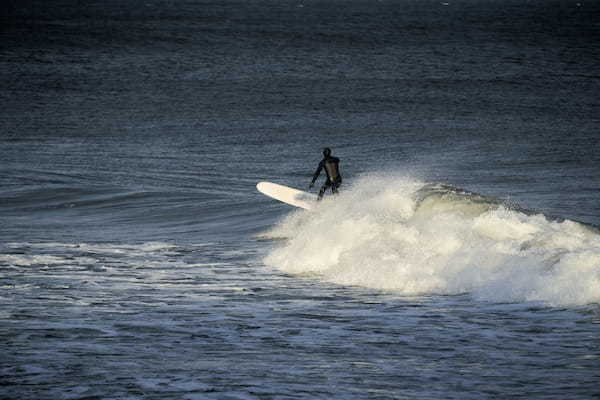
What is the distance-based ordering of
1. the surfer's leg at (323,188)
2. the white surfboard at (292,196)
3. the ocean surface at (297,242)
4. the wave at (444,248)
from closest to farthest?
the ocean surface at (297,242) → the wave at (444,248) → the surfer's leg at (323,188) → the white surfboard at (292,196)

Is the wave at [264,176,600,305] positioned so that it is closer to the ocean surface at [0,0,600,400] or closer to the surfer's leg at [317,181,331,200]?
the ocean surface at [0,0,600,400]

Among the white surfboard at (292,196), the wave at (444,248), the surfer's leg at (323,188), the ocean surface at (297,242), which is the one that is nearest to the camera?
the ocean surface at (297,242)

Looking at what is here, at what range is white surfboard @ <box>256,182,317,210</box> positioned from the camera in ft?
73.3

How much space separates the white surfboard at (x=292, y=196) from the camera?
880 inches

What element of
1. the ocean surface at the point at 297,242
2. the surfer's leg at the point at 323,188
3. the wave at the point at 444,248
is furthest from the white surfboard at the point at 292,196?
the wave at the point at 444,248

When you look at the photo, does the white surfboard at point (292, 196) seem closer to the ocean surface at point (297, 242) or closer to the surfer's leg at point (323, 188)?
the ocean surface at point (297, 242)

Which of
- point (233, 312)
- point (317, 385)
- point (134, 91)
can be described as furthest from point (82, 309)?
point (134, 91)

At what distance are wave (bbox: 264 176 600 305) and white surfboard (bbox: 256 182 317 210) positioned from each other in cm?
204

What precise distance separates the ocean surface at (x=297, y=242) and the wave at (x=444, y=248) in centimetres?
5

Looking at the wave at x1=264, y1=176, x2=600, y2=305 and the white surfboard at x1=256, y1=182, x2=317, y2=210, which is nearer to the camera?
the wave at x1=264, y1=176, x2=600, y2=305

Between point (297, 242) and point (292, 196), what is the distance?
18.4 feet

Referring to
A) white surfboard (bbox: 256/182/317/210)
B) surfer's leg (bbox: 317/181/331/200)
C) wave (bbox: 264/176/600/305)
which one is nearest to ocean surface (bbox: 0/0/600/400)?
wave (bbox: 264/176/600/305)

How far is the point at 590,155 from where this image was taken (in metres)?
38.4

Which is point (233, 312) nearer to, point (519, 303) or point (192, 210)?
point (519, 303)
